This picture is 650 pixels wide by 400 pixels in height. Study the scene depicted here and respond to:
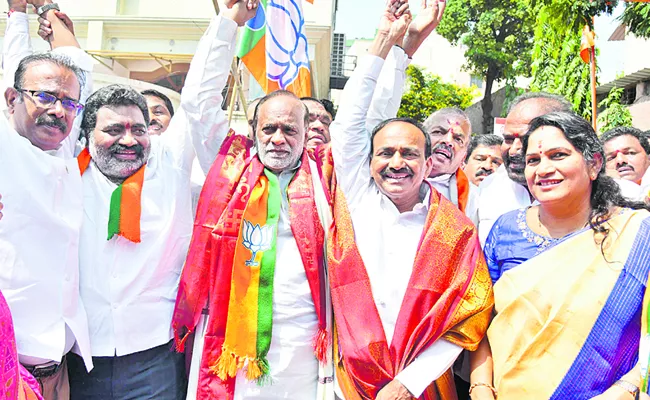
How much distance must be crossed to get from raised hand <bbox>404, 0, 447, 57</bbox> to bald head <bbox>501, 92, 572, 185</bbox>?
2.14 ft

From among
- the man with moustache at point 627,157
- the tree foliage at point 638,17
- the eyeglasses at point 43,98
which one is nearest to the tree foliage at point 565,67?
the tree foliage at point 638,17

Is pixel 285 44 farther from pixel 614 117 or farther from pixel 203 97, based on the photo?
pixel 614 117

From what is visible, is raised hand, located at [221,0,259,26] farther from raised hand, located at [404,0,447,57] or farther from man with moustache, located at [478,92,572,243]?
man with moustache, located at [478,92,572,243]

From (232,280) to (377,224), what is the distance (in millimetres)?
704

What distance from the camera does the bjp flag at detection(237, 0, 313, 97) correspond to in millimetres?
4562

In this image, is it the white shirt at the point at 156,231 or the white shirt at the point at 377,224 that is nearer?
the white shirt at the point at 377,224

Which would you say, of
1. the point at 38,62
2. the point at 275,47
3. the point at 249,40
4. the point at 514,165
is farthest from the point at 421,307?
the point at 249,40

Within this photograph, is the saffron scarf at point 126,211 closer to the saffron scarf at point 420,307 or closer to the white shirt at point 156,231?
the white shirt at point 156,231

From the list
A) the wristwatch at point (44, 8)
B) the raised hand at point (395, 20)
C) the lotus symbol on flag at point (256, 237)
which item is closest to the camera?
the lotus symbol on flag at point (256, 237)

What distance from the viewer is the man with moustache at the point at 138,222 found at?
96.3 inches

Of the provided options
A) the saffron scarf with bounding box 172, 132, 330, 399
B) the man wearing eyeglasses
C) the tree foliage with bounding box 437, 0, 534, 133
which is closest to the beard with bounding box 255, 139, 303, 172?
the saffron scarf with bounding box 172, 132, 330, 399

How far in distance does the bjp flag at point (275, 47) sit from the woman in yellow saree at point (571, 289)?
2.62 metres

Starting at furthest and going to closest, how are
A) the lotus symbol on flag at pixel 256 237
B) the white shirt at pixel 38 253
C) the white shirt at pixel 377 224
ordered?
the lotus symbol on flag at pixel 256 237
the white shirt at pixel 377 224
the white shirt at pixel 38 253

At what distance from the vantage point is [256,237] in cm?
257
